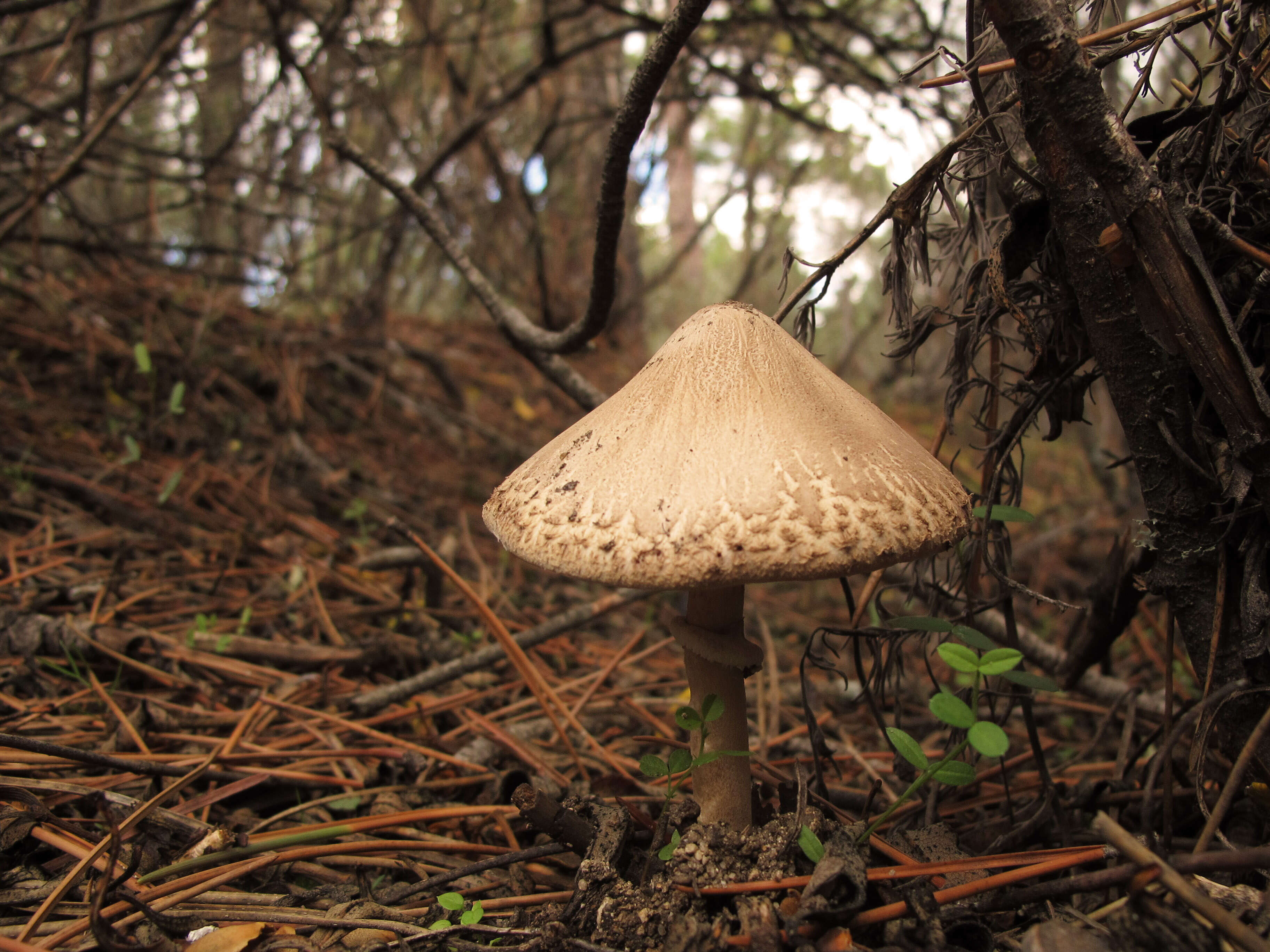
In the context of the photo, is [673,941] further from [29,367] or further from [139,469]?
[29,367]

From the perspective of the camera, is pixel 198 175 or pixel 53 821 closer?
pixel 53 821

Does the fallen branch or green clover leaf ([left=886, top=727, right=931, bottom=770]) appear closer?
green clover leaf ([left=886, top=727, right=931, bottom=770])

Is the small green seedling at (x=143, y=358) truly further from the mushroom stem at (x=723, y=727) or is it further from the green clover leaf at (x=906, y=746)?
the green clover leaf at (x=906, y=746)

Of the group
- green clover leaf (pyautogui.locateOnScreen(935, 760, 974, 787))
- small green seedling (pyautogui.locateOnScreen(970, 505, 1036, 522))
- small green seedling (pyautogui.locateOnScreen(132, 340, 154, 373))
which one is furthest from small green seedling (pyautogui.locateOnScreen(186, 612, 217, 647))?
small green seedling (pyautogui.locateOnScreen(970, 505, 1036, 522))

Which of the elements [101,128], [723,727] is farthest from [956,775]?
[101,128]

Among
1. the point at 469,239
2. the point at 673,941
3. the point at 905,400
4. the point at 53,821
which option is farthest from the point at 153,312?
the point at 905,400

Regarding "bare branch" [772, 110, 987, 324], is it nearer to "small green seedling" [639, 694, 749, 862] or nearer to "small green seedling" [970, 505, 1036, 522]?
"small green seedling" [970, 505, 1036, 522]

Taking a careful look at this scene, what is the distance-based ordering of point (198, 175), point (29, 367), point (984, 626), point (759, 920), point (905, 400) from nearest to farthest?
point (759, 920) < point (984, 626) < point (29, 367) < point (198, 175) < point (905, 400)

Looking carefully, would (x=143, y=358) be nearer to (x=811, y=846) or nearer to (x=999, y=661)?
(x=811, y=846)
